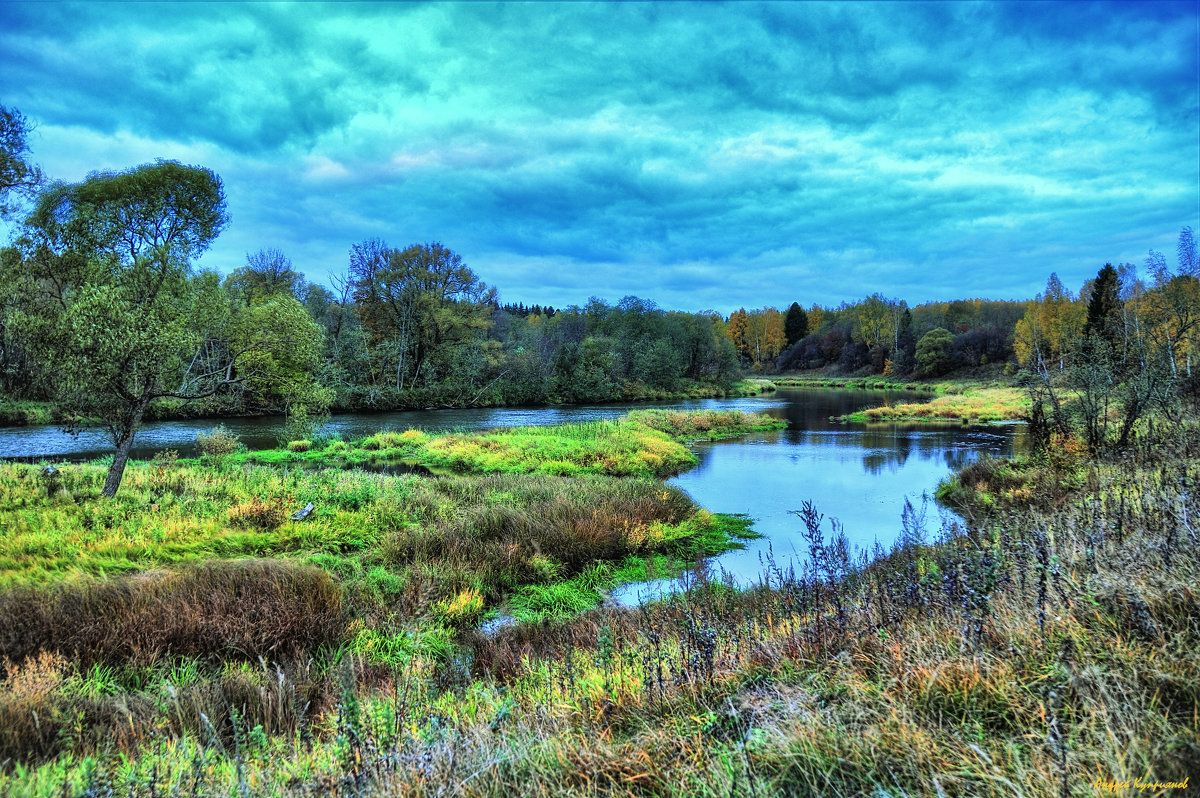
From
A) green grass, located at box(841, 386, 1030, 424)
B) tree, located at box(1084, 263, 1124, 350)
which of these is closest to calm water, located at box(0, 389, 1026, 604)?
green grass, located at box(841, 386, 1030, 424)

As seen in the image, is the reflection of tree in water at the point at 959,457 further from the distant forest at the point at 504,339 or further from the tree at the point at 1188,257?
the tree at the point at 1188,257

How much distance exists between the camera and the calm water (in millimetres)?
13367

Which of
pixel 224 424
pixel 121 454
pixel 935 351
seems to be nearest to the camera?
pixel 121 454

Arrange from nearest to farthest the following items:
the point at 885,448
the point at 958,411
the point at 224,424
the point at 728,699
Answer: the point at 728,699 → the point at 885,448 → the point at 224,424 → the point at 958,411

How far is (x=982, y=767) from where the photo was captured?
230 centimetres

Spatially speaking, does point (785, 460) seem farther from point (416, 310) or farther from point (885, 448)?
point (416, 310)

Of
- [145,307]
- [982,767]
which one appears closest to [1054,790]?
[982,767]

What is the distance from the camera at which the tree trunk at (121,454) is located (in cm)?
1189

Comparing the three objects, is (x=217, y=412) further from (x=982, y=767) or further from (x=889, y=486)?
(x=982, y=767)

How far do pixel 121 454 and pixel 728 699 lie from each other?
14416 mm

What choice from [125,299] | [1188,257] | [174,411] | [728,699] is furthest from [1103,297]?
[174,411]

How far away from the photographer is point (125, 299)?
12219mm

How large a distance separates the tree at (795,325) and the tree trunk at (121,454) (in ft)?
417

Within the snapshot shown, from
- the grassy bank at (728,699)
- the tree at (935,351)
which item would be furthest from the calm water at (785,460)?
the tree at (935,351)
